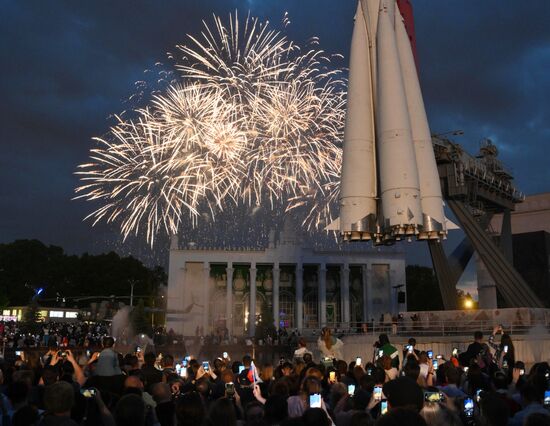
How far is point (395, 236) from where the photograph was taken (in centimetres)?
2617

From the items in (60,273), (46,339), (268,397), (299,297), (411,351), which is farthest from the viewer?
(60,273)

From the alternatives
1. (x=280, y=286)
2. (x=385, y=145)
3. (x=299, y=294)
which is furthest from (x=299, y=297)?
(x=385, y=145)

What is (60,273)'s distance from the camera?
322 ft

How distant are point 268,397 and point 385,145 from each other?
2103cm

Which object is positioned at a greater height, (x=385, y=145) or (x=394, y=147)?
(x=385, y=145)

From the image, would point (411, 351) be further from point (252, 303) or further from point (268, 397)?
point (252, 303)

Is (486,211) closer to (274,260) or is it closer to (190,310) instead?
(274,260)

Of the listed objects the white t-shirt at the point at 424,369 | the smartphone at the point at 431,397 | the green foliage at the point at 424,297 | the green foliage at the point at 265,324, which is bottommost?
the green foliage at the point at 265,324

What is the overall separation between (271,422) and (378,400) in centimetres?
163

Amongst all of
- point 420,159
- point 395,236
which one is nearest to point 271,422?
point 395,236

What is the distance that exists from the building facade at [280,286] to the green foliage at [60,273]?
29078 mm

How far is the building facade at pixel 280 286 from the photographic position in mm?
66875

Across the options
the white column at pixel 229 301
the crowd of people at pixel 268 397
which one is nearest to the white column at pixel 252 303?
the white column at pixel 229 301

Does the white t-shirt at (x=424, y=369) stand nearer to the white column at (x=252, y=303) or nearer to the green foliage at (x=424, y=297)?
the white column at (x=252, y=303)
